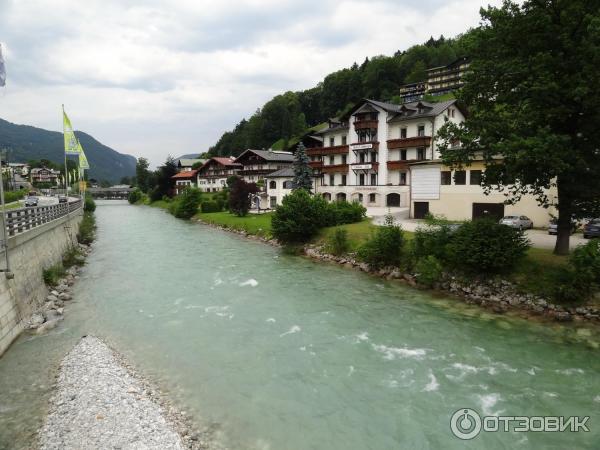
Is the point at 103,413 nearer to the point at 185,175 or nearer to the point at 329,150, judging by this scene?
the point at 329,150

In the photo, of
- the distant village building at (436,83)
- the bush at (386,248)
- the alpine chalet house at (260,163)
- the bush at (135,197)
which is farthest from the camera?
the bush at (135,197)

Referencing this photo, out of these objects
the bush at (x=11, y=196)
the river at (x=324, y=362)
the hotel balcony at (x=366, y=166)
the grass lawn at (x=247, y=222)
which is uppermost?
the hotel balcony at (x=366, y=166)

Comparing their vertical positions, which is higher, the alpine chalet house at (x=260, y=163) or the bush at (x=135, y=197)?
the alpine chalet house at (x=260, y=163)

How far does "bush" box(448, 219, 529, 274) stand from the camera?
62.7 feet

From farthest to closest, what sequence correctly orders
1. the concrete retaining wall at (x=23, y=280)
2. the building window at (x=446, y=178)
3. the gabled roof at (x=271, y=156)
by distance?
the gabled roof at (x=271, y=156), the building window at (x=446, y=178), the concrete retaining wall at (x=23, y=280)

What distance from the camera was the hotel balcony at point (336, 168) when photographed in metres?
58.5

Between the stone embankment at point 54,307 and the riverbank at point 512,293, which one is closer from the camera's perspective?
the stone embankment at point 54,307

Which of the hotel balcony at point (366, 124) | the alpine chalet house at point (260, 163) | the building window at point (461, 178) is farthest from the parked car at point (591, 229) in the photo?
the alpine chalet house at point (260, 163)

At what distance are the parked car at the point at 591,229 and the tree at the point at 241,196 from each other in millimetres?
39435

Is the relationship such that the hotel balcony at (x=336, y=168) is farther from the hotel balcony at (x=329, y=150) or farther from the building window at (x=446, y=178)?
the building window at (x=446, y=178)

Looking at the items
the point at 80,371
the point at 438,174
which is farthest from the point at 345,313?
the point at 438,174

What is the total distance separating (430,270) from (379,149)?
36.0 metres

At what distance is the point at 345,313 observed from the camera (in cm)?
1808

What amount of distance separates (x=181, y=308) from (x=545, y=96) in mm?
19609
